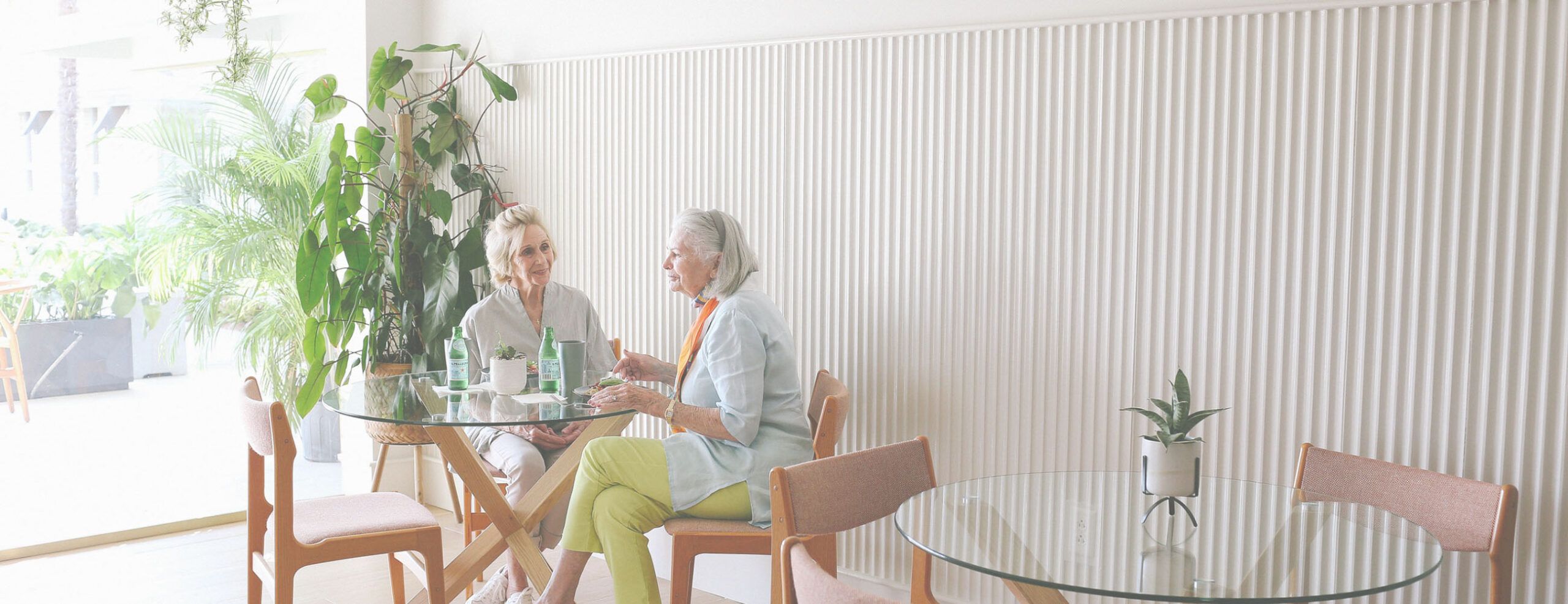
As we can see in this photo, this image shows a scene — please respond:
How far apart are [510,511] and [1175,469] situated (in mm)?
2115

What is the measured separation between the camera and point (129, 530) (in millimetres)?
4941

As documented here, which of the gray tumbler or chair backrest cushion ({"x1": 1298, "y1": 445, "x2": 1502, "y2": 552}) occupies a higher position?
the gray tumbler

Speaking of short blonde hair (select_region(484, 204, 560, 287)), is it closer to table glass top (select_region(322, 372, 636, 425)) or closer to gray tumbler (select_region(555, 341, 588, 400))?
table glass top (select_region(322, 372, 636, 425))

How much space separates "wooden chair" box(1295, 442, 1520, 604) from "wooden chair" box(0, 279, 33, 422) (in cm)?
477

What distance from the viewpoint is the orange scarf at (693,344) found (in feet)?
11.1

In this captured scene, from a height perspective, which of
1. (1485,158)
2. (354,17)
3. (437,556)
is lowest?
(437,556)

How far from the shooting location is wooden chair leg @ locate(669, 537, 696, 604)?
3090 mm

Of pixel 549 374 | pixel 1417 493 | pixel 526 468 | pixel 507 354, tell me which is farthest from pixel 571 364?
pixel 1417 493

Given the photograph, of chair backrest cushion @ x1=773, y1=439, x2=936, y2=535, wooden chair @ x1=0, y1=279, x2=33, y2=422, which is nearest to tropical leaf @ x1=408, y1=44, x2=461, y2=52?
wooden chair @ x1=0, y1=279, x2=33, y2=422

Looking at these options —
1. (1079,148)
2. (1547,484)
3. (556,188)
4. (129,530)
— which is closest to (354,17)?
(556,188)

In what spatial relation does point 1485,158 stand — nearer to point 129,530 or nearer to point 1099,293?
point 1099,293

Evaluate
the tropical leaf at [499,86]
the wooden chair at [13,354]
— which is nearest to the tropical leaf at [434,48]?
the tropical leaf at [499,86]

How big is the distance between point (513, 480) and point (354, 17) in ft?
8.62

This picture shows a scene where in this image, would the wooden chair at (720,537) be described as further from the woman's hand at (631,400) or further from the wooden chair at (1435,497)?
the wooden chair at (1435,497)
